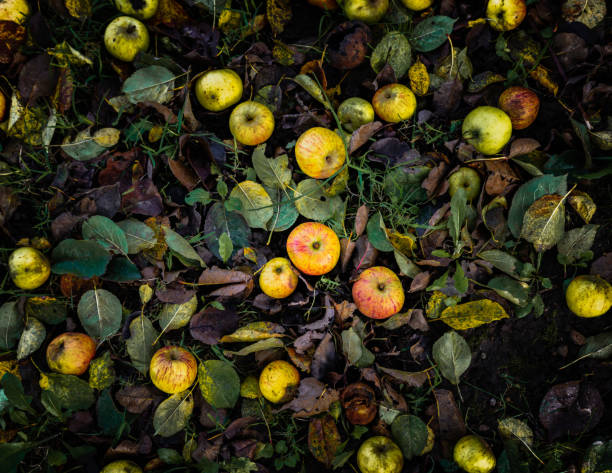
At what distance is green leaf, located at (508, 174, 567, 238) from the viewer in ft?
8.38

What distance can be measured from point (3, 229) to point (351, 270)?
2.27 meters

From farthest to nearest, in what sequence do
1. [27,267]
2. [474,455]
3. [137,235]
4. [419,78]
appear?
[419,78] → [137,235] → [27,267] → [474,455]

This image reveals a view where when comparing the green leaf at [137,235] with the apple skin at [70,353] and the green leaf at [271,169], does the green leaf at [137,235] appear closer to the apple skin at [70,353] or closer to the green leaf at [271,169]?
the apple skin at [70,353]

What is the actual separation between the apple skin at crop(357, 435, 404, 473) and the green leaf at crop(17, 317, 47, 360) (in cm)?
212

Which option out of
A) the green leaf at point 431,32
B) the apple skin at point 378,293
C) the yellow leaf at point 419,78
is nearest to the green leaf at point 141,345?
the apple skin at point 378,293

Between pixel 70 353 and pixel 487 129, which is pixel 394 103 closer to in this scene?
pixel 487 129

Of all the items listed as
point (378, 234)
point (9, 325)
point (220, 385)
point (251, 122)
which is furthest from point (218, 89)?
point (9, 325)

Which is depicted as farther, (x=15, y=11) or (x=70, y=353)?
(x=15, y=11)

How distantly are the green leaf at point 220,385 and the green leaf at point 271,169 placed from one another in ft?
4.00

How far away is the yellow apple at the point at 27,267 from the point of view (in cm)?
251

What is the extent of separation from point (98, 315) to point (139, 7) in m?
2.02

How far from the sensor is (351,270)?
2717 millimetres

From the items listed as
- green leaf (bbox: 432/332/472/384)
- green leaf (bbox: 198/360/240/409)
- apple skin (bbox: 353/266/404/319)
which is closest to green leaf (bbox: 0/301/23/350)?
green leaf (bbox: 198/360/240/409)

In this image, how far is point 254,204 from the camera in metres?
2.68
